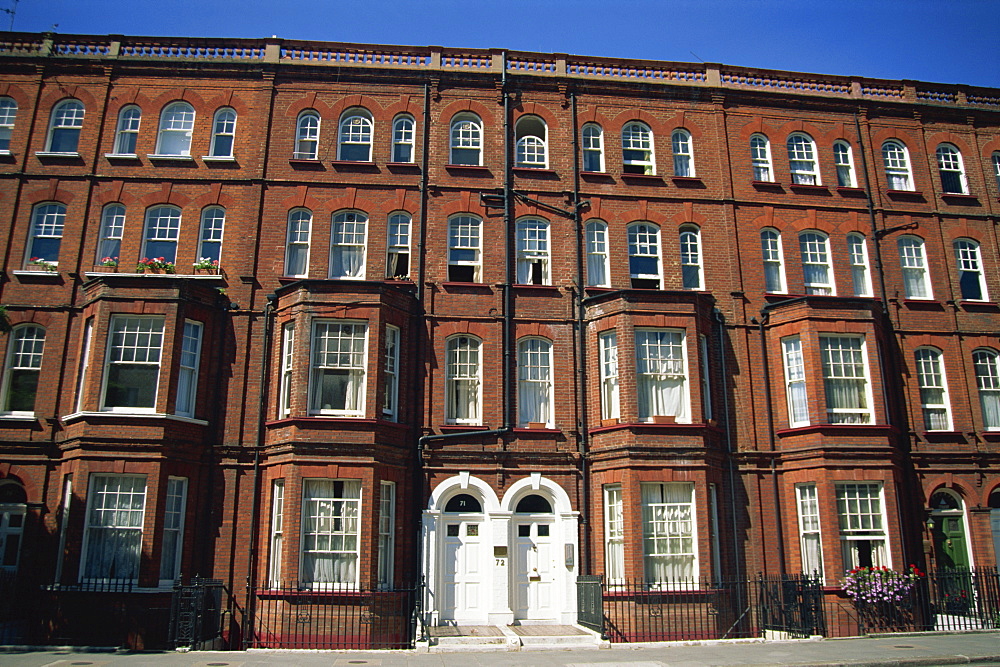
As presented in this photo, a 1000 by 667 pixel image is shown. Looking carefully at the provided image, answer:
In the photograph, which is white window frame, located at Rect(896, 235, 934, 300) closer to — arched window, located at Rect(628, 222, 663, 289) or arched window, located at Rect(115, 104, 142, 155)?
arched window, located at Rect(628, 222, 663, 289)

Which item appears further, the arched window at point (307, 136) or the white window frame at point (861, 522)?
the arched window at point (307, 136)

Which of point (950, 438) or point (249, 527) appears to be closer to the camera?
point (249, 527)

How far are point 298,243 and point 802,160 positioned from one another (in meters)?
15.5

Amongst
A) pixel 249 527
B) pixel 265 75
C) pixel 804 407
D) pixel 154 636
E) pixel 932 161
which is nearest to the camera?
pixel 154 636

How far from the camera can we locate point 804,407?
67.8ft

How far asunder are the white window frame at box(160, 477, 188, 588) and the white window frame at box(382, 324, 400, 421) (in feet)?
17.3

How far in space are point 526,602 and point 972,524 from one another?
41.2 feet

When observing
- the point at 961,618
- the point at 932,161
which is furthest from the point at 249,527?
the point at 932,161

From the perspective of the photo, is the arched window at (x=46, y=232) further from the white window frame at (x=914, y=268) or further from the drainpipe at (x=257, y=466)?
the white window frame at (x=914, y=268)

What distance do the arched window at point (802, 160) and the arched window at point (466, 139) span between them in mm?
9634

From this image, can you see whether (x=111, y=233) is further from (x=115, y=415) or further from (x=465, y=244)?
(x=465, y=244)

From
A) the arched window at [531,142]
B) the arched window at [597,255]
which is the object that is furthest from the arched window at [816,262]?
the arched window at [531,142]

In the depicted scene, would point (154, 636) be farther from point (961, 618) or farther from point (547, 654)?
point (961, 618)

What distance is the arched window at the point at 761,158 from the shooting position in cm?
2339
